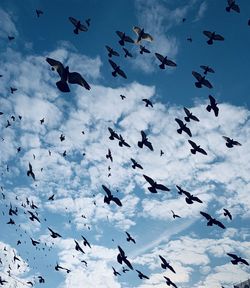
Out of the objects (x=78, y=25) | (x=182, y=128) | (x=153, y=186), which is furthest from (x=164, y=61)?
(x=153, y=186)

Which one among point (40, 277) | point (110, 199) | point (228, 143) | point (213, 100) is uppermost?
point (213, 100)

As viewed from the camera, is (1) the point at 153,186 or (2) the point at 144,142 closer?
(1) the point at 153,186

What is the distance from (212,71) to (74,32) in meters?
8.10

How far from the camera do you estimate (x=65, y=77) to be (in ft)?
28.2

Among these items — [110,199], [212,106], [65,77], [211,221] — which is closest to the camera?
[65,77]

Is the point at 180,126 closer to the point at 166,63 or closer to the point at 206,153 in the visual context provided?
the point at 206,153

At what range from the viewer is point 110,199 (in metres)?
16.0

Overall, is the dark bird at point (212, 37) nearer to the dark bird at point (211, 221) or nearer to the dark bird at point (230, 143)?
the dark bird at point (230, 143)

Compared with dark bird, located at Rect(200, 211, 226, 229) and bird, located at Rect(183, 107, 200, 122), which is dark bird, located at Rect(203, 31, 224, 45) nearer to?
bird, located at Rect(183, 107, 200, 122)

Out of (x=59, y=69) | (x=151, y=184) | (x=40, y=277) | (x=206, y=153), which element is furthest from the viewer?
(x=40, y=277)

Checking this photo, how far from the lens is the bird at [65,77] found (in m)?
8.53

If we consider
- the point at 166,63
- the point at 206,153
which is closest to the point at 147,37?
the point at 166,63

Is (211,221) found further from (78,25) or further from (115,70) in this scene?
(78,25)

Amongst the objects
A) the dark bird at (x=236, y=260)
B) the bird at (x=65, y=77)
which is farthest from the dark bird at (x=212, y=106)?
the bird at (x=65, y=77)
